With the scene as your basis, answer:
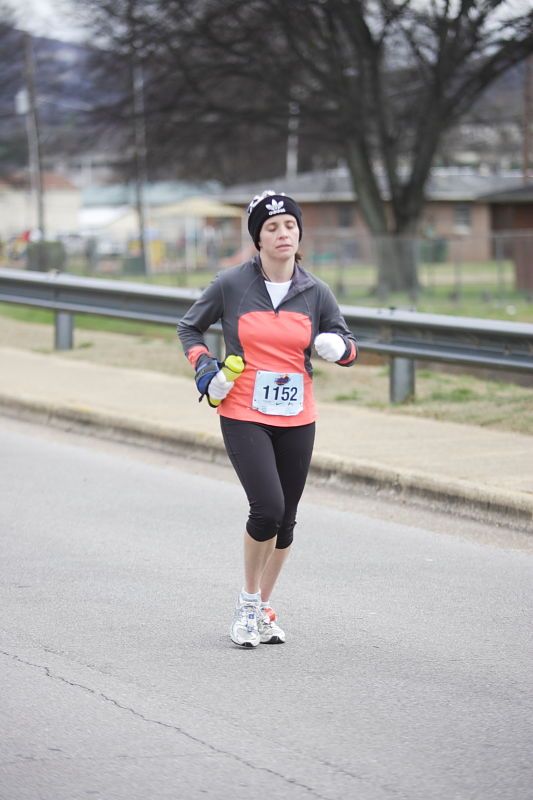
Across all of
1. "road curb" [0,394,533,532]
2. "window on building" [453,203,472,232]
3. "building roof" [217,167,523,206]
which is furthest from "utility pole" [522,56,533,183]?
"window on building" [453,203,472,232]

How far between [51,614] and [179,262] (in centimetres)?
4238

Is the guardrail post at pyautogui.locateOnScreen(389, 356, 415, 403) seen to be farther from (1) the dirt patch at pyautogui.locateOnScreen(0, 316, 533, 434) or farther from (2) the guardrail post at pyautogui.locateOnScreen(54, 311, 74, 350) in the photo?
(2) the guardrail post at pyautogui.locateOnScreen(54, 311, 74, 350)

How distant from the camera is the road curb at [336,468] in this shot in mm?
8344

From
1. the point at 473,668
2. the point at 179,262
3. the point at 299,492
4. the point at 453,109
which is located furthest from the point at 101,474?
the point at 179,262

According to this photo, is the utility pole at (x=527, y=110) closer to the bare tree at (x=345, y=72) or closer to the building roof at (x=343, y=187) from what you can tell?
the bare tree at (x=345, y=72)

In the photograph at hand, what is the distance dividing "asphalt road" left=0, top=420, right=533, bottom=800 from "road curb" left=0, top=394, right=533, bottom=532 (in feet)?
0.79

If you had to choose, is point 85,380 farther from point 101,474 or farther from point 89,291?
point 101,474

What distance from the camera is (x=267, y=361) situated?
225 inches

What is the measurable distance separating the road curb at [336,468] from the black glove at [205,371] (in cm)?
301

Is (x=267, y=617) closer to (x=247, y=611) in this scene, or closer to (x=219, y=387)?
(x=247, y=611)

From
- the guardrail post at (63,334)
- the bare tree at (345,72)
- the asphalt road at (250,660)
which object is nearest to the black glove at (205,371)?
the asphalt road at (250,660)

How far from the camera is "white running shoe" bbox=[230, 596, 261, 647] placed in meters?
5.83

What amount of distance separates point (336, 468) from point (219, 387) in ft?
12.7

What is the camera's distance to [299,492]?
233 inches
